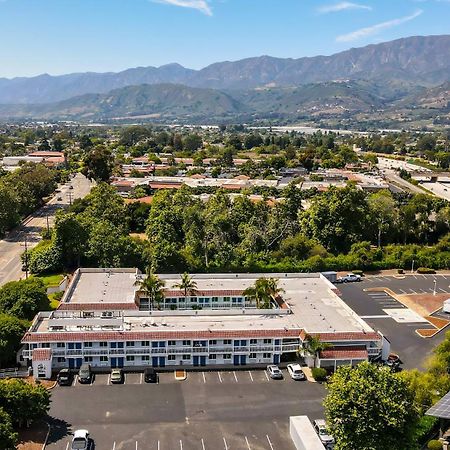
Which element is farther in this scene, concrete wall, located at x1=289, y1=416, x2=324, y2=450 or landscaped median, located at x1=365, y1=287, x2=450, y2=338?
landscaped median, located at x1=365, y1=287, x2=450, y2=338

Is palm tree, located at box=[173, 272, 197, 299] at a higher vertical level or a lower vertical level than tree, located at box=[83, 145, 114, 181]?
lower

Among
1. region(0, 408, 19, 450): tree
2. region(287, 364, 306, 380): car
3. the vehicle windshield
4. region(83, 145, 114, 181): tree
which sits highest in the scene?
region(83, 145, 114, 181): tree

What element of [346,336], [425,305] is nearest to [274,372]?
[346,336]

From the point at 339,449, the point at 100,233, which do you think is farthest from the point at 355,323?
the point at 100,233

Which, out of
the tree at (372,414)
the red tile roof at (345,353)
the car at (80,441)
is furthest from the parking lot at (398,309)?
the car at (80,441)

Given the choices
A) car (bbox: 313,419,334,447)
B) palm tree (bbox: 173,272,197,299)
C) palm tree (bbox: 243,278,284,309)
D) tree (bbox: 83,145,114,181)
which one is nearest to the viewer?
car (bbox: 313,419,334,447)

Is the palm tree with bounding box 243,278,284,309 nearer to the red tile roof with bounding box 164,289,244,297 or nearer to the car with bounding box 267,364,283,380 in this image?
the red tile roof with bounding box 164,289,244,297

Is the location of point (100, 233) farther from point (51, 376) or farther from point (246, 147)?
point (246, 147)

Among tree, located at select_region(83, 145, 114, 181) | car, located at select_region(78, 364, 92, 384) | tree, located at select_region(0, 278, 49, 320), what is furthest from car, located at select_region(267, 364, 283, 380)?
tree, located at select_region(83, 145, 114, 181)
